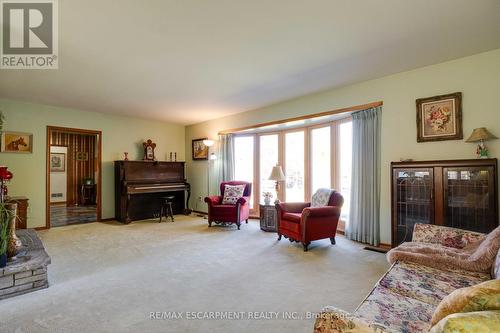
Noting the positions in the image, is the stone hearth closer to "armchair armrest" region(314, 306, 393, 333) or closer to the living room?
the living room

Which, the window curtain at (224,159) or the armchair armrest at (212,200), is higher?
the window curtain at (224,159)

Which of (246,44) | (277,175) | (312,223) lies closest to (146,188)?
(277,175)

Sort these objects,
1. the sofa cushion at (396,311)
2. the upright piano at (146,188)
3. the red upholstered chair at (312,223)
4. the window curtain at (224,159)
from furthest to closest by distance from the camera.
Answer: the window curtain at (224,159) → the upright piano at (146,188) → the red upholstered chair at (312,223) → the sofa cushion at (396,311)

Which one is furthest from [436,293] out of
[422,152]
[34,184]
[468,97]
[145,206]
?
[34,184]

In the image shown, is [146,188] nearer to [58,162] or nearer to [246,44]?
[246,44]

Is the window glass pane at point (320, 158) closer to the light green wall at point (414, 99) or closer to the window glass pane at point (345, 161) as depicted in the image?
the window glass pane at point (345, 161)

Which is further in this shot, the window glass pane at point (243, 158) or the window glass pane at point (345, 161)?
the window glass pane at point (243, 158)

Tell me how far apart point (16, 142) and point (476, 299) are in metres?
6.86

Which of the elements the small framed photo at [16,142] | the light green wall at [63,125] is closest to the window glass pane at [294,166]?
the light green wall at [63,125]

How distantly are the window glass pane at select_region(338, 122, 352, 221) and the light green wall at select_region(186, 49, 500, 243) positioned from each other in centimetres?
68

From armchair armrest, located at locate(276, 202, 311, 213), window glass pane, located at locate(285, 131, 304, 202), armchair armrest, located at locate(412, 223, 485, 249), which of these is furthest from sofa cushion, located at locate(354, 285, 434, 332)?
window glass pane, located at locate(285, 131, 304, 202)

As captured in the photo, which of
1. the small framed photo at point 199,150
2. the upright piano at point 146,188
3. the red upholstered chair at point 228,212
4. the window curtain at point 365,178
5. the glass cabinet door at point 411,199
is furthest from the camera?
the small framed photo at point 199,150

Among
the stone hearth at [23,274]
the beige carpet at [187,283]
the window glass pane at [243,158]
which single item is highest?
the window glass pane at [243,158]

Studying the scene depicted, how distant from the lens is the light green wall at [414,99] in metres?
2.93
